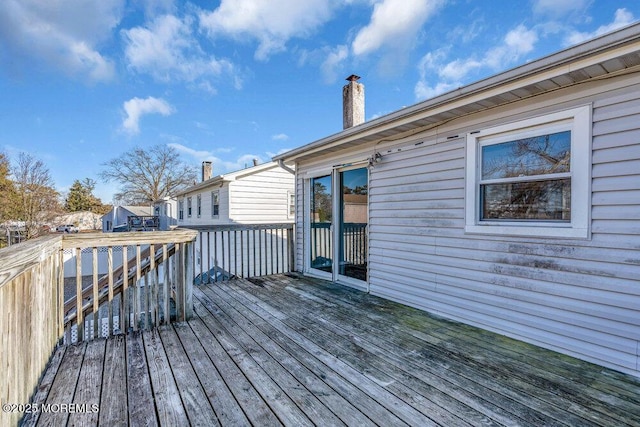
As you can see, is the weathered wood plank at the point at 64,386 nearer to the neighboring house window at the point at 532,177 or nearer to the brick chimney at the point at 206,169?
the neighboring house window at the point at 532,177

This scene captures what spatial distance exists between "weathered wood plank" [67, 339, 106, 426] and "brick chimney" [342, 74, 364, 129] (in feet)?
16.6

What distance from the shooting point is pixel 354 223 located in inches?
196

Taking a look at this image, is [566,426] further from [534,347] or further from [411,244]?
[411,244]

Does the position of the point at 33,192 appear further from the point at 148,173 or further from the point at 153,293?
the point at 153,293

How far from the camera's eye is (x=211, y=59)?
37.5 feet

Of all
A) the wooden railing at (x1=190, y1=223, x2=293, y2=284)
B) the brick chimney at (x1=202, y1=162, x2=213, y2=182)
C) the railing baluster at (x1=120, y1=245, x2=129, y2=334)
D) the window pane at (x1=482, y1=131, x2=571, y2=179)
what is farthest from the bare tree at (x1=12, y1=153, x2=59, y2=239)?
the window pane at (x1=482, y1=131, x2=571, y2=179)

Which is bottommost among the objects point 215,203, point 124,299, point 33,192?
point 124,299

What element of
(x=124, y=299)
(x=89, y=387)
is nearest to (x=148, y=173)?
(x=124, y=299)

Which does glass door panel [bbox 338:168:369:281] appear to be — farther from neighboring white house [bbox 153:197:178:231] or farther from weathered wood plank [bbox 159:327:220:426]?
neighboring white house [bbox 153:197:178:231]

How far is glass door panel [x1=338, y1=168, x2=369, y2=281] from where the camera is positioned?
476 centimetres

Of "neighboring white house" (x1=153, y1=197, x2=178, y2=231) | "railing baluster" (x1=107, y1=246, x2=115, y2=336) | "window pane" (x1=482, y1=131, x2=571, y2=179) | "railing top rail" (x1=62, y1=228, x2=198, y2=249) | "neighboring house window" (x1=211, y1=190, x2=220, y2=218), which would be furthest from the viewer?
"neighboring white house" (x1=153, y1=197, x2=178, y2=231)

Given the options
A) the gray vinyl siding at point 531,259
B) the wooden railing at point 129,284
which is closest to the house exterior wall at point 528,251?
the gray vinyl siding at point 531,259

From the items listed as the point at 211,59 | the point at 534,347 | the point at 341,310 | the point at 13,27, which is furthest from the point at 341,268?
the point at 13,27

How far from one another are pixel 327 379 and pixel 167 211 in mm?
21539
